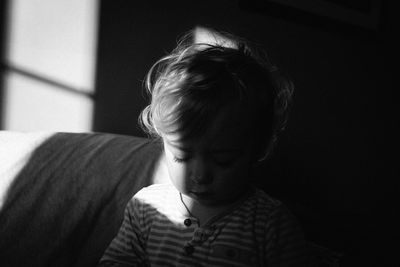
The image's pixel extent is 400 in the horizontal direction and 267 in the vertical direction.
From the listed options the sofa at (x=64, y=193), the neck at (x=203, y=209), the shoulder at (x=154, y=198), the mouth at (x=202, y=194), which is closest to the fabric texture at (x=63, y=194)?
the sofa at (x=64, y=193)

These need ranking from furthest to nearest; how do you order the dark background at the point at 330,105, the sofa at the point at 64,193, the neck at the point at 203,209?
Result: the dark background at the point at 330,105 → the sofa at the point at 64,193 → the neck at the point at 203,209

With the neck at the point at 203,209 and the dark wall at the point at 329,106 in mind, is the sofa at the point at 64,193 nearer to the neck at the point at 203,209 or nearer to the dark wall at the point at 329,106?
the neck at the point at 203,209

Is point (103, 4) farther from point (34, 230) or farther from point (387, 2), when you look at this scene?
point (387, 2)

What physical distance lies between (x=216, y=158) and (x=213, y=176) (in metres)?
0.04

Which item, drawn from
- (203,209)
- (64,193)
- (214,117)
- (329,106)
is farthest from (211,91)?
(329,106)

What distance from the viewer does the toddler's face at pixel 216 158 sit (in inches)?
35.2

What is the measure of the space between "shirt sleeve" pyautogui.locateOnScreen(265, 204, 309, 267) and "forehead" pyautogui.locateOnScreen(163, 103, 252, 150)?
212 mm

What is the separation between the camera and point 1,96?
1.59 metres

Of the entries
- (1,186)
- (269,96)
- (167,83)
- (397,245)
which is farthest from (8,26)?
(397,245)

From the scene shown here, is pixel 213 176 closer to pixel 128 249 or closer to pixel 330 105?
pixel 128 249

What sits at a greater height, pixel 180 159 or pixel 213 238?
pixel 180 159

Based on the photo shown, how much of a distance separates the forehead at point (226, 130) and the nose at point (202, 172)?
34mm

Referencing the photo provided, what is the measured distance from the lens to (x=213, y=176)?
93 cm

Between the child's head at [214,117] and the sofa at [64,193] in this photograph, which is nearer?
the child's head at [214,117]
